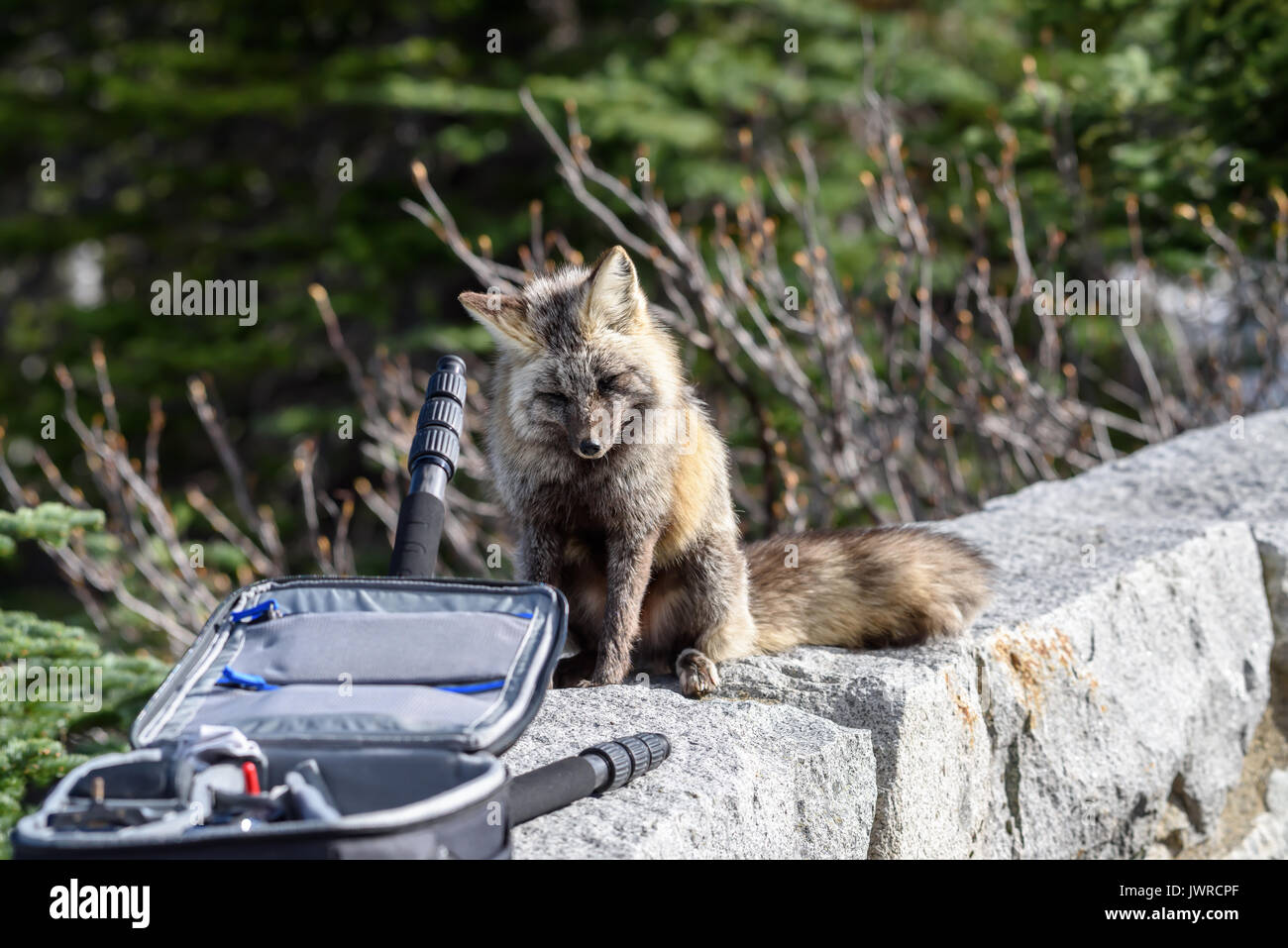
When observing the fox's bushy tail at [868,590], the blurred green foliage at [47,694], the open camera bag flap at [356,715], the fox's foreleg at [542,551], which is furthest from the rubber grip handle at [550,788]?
the blurred green foliage at [47,694]

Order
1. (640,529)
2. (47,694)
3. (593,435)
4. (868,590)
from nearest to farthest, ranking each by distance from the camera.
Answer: (593,435)
(640,529)
(868,590)
(47,694)

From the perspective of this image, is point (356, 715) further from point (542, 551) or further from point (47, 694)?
point (47, 694)

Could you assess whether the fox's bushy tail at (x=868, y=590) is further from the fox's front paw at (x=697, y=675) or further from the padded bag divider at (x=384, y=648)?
the padded bag divider at (x=384, y=648)

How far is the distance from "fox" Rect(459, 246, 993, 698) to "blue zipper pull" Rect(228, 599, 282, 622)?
2.80 feet

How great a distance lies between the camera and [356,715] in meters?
2.13

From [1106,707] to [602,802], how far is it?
1.84 meters

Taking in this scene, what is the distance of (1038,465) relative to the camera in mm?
6734

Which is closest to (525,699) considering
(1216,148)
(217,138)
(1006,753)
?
(1006,753)

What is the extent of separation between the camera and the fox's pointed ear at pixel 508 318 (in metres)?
3.15

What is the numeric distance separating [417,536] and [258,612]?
16.0 inches

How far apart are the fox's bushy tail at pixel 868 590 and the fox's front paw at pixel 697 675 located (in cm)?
27

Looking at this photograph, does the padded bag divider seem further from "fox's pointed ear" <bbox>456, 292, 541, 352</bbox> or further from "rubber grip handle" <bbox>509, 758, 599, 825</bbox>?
"fox's pointed ear" <bbox>456, 292, 541, 352</bbox>

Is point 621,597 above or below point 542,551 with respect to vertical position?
below

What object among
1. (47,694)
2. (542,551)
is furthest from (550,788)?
(47,694)
